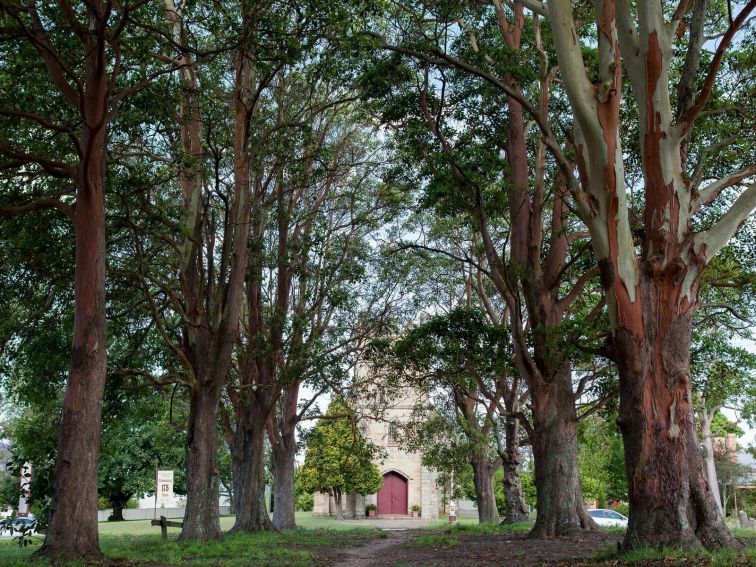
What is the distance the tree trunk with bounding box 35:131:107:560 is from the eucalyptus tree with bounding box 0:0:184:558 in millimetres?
14

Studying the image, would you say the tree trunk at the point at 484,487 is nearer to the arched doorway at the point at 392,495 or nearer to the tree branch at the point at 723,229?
the tree branch at the point at 723,229

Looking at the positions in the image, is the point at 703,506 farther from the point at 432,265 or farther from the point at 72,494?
the point at 432,265

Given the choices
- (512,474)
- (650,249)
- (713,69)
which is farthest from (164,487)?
(713,69)

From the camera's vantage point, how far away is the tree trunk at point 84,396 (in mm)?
9508

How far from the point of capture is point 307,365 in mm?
19609

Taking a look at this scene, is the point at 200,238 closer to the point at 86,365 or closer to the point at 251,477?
the point at 86,365

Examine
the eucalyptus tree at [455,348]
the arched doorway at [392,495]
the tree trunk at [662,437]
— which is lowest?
the arched doorway at [392,495]

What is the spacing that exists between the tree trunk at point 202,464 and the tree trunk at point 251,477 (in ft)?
16.4

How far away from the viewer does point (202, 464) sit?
15.7 metres

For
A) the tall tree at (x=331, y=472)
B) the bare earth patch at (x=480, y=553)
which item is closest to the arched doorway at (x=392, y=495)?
the tall tree at (x=331, y=472)

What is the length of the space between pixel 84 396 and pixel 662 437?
780 cm

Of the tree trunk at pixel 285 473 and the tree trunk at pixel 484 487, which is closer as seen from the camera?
the tree trunk at pixel 285 473

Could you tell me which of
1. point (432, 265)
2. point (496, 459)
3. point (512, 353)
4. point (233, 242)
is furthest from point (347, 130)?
point (496, 459)

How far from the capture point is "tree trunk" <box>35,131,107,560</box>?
9508mm
